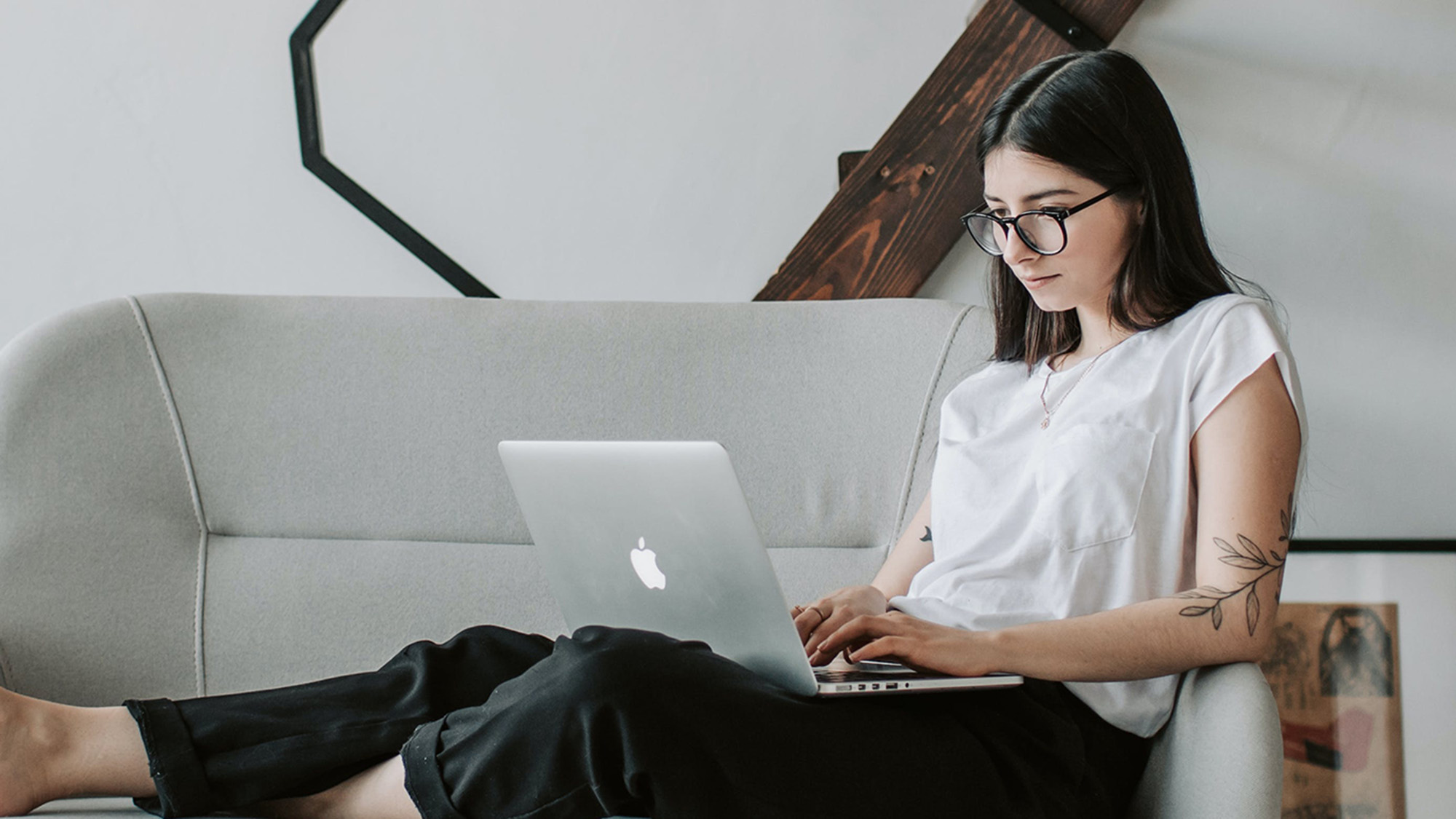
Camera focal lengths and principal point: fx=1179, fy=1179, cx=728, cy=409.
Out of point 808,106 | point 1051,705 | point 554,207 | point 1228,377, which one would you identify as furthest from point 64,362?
point 1228,377

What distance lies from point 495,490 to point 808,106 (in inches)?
35.9

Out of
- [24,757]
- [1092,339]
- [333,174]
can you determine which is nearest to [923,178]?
[1092,339]

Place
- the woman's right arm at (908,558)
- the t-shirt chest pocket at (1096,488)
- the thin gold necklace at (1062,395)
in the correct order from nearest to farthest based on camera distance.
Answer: the t-shirt chest pocket at (1096,488) → the thin gold necklace at (1062,395) → the woman's right arm at (908,558)

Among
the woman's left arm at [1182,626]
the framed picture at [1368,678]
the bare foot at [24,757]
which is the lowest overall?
the framed picture at [1368,678]

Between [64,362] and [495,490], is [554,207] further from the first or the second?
[64,362]

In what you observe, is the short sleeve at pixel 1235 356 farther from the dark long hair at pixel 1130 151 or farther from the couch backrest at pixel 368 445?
the couch backrest at pixel 368 445

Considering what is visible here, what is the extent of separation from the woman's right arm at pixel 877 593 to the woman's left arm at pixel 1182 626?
102 mm

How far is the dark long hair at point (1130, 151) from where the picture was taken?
1241 millimetres

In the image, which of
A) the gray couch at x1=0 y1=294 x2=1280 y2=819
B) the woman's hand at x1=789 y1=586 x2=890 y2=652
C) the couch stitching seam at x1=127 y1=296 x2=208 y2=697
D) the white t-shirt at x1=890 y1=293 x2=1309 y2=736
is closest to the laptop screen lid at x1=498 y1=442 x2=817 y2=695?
the woman's hand at x1=789 y1=586 x2=890 y2=652

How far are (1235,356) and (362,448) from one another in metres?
1.17

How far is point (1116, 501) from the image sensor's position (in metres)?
1.18

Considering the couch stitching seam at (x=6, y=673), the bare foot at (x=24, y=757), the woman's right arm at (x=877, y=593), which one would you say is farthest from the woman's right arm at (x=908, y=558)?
the couch stitching seam at (x=6, y=673)

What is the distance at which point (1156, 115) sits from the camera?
1.26 meters

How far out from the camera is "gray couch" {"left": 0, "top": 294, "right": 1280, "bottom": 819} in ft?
5.34
